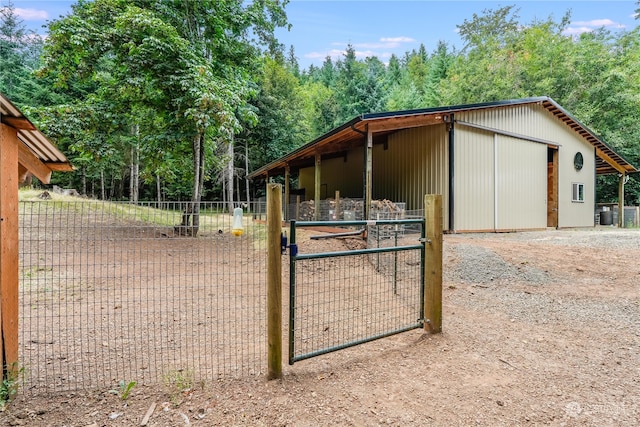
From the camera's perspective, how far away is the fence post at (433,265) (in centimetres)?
350

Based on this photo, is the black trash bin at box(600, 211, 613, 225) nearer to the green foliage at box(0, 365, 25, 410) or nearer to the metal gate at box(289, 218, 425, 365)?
the metal gate at box(289, 218, 425, 365)

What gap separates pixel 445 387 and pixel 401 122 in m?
7.37

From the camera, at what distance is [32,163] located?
2.79m

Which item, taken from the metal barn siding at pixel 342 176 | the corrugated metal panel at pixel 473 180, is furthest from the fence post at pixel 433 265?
the metal barn siding at pixel 342 176

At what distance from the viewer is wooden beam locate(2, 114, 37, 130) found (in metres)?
2.20

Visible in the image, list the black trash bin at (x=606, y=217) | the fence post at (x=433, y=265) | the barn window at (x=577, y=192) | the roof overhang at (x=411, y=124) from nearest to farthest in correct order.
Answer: the fence post at (x=433, y=265) < the roof overhang at (x=411, y=124) < the barn window at (x=577, y=192) < the black trash bin at (x=606, y=217)

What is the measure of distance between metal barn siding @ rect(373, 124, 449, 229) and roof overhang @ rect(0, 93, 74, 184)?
30.1 ft

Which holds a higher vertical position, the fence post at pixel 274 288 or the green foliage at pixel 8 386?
the fence post at pixel 274 288

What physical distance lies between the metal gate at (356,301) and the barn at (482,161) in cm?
226

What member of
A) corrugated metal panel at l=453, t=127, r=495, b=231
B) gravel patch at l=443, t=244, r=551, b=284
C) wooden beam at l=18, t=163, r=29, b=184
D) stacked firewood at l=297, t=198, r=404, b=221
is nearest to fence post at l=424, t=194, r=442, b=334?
gravel patch at l=443, t=244, r=551, b=284

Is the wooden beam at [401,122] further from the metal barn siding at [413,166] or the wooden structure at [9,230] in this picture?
the wooden structure at [9,230]

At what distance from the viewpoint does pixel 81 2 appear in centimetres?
1055

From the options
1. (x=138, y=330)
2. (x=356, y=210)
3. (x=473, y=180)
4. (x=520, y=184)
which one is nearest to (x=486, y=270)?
(x=356, y=210)

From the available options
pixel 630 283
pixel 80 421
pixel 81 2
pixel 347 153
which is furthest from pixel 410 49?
pixel 80 421
